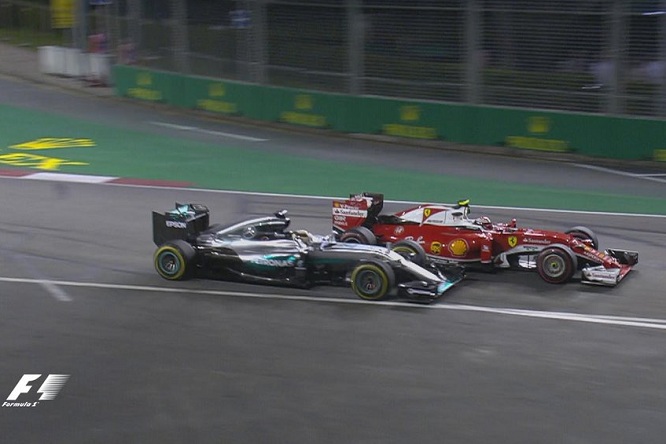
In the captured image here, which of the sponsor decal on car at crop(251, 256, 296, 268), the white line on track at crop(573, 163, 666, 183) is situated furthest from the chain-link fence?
the sponsor decal on car at crop(251, 256, 296, 268)

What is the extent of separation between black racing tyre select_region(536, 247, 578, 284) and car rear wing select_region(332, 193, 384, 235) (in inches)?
87.4

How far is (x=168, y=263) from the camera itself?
41.9 feet

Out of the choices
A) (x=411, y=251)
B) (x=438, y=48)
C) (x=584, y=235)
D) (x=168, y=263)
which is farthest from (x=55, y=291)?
(x=438, y=48)

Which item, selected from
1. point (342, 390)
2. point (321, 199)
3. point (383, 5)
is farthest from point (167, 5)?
point (342, 390)

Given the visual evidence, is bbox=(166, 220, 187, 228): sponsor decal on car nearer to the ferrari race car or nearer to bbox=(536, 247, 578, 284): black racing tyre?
the ferrari race car

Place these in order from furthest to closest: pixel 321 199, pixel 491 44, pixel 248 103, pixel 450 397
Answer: pixel 248 103, pixel 491 44, pixel 321 199, pixel 450 397

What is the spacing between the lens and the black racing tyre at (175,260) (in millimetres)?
12586

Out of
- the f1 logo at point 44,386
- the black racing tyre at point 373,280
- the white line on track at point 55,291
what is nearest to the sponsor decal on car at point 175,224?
the white line on track at point 55,291

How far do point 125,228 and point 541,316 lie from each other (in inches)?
269

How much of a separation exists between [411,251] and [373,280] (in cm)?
82

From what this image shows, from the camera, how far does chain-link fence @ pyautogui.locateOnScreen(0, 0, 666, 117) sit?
69.0 ft

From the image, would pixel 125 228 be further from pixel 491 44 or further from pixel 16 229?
pixel 491 44

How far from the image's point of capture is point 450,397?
913 centimetres

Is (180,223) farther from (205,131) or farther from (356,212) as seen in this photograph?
(205,131)
